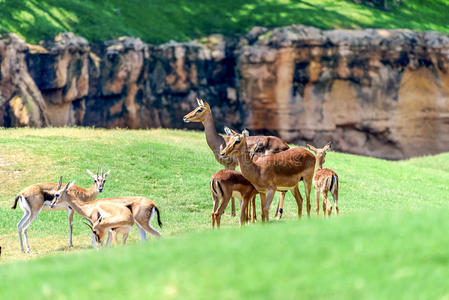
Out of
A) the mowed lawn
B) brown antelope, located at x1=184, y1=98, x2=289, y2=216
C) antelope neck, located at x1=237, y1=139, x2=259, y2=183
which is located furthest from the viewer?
brown antelope, located at x1=184, y1=98, x2=289, y2=216

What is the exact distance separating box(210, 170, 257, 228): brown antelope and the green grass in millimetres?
18128

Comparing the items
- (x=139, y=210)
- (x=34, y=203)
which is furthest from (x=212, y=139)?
(x=139, y=210)

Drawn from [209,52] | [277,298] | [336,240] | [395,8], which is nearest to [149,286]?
[277,298]

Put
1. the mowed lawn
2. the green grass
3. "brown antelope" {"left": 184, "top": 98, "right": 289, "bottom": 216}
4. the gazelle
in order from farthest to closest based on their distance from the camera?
the green grass < "brown antelope" {"left": 184, "top": 98, "right": 289, "bottom": 216} < the gazelle < the mowed lawn

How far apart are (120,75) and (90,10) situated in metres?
4.79

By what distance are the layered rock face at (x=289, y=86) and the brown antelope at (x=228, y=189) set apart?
1758 centimetres

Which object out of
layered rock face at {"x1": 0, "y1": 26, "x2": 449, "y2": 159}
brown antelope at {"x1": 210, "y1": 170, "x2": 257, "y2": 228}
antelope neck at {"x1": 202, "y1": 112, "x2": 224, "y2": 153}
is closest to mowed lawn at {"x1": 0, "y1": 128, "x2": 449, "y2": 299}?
brown antelope at {"x1": 210, "y1": 170, "x2": 257, "y2": 228}

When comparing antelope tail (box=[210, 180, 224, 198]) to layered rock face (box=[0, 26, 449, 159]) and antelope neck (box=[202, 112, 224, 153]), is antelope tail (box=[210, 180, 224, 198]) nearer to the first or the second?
antelope neck (box=[202, 112, 224, 153])

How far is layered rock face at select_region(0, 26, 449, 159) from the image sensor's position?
33656 mm

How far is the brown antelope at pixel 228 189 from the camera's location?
52.1ft

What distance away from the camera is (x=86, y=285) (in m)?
8.02

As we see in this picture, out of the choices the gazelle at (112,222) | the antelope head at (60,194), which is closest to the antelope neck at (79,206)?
the antelope head at (60,194)

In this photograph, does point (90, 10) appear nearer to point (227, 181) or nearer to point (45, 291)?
point (227, 181)

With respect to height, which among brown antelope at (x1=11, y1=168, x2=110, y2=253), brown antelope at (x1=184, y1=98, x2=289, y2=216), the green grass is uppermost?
the green grass
